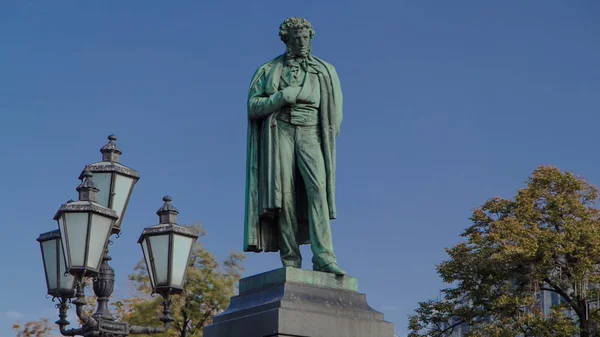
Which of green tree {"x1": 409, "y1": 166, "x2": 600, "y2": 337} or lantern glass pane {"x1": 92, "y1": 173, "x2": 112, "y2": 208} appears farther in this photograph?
green tree {"x1": 409, "y1": 166, "x2": 600, "y2": 337}

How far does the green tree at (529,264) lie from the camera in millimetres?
33000

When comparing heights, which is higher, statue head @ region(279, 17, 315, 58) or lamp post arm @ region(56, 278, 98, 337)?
statue head @ region(279, 17, 315, 58)

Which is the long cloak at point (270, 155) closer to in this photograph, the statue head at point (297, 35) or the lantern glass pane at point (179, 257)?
the statue head at point (297, 35)

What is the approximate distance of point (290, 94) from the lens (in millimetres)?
10844

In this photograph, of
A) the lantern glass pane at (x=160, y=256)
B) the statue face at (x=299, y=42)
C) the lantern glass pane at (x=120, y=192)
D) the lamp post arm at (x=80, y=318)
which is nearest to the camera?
the lamp post arm at (x=80, y=318)

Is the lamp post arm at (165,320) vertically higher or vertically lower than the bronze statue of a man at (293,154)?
lower

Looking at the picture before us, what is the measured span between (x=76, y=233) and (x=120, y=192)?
171 cm

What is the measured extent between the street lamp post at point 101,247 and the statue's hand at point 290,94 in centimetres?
213

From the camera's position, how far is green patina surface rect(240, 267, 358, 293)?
33.3 ft

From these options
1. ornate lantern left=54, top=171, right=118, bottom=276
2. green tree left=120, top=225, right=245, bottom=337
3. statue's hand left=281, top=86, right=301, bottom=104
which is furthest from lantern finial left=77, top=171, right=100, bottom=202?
green tree left=120, top=225, right=245, bottom=337

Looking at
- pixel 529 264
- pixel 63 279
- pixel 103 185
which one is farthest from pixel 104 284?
pixel 529 264

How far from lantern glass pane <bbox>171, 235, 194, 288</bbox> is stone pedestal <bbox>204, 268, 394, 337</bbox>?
101 centimetres

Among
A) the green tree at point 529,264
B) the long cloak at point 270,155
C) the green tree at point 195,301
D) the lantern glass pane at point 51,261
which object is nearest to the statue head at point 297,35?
the long cloak at point 270,155

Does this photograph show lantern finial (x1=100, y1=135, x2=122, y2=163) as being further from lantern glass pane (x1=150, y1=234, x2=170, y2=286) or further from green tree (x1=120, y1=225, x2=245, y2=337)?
green tree (x1=120, y1=225, x2=245, y2=337)
